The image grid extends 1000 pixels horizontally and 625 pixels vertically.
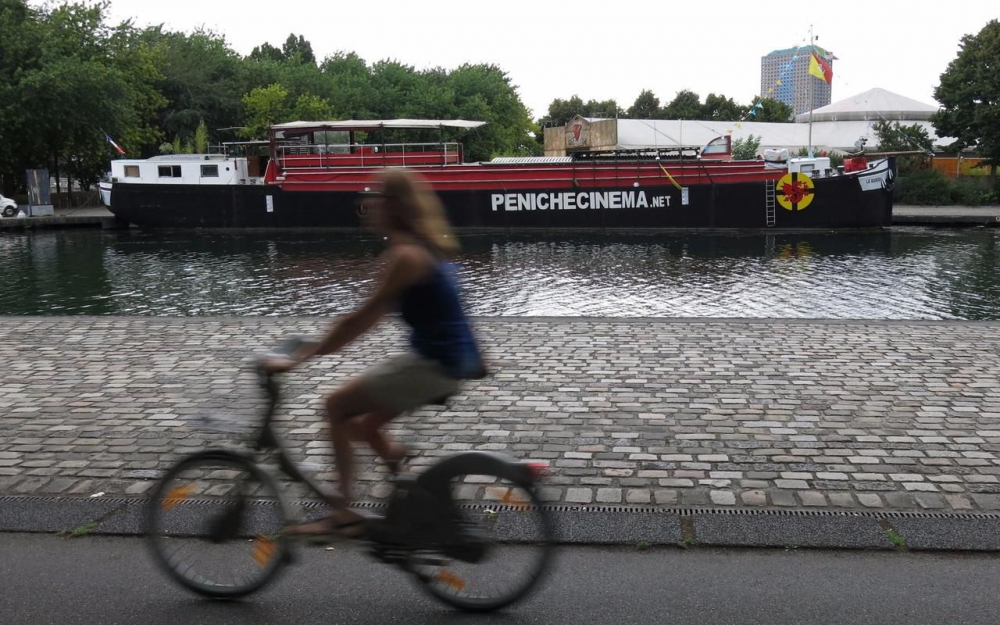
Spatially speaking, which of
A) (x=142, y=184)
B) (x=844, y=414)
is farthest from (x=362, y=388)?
(x=142, y=184)

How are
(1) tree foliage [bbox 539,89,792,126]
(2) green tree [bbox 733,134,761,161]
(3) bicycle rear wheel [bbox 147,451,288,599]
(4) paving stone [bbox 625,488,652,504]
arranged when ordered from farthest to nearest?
(1) tree foliage [bbox 539,89,792,126], (2) green tree [bbox 733,134,761,161], (4) paving stone [bbox 625,488,652,504], (3) bicycle rear wheel [bbox 147,451,288,599]

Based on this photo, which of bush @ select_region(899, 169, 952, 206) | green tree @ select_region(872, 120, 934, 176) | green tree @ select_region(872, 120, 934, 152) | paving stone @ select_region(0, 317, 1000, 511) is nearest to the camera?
paving stone @ select_region(0, 317, 1000, 511)

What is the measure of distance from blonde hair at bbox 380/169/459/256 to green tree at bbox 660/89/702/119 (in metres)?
86.2

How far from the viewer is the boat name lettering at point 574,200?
3319cm

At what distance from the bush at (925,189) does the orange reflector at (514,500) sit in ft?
133

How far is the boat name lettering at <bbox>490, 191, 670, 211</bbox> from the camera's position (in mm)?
33188

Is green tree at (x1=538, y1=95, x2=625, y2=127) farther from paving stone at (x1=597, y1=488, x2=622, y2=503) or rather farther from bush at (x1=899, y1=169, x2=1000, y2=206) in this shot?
paving stone at (x1=597, y1=488, x2=622, y2=503)

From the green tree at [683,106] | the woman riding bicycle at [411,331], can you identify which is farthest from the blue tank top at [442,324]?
the green tree at [683,106]

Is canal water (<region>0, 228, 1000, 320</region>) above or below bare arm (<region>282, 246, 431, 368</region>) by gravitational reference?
below

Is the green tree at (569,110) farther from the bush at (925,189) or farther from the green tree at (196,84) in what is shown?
the bush at (925,189)

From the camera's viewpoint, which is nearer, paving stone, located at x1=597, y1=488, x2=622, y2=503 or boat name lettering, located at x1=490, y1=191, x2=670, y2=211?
paving stone, located at x1=597, y1=488, x2=622, y2=503

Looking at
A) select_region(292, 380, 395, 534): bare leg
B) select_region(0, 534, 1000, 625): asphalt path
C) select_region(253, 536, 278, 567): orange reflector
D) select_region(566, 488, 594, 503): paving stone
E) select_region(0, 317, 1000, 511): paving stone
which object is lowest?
select_region(0, 534, 1000, 625): asphalt path

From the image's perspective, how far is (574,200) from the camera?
33.5 meters

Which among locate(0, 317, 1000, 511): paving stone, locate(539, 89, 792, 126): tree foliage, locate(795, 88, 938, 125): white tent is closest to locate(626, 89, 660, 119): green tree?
locate(539, 89, 792, 126): tree foliage
